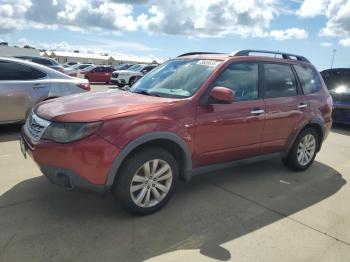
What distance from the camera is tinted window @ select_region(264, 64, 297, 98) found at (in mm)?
4918

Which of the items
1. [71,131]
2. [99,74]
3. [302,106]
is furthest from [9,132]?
[99,74]

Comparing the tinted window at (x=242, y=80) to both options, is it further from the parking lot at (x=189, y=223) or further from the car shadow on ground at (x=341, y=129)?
the car shadow on ground at (x=341, y=129)

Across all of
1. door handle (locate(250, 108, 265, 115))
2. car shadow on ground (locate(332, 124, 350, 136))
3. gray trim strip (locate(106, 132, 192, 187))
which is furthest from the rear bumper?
gray trim strip (locate(106, 132, 192, 187))

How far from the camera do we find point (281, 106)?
4977 millimetres

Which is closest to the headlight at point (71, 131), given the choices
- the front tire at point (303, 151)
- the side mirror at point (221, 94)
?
the side mirror at point (221, 94)

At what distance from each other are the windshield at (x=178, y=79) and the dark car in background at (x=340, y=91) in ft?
22.7

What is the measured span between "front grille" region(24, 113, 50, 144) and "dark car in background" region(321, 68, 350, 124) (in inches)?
343

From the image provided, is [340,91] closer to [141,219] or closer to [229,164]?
[229,164]

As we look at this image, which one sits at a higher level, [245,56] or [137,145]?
[245,56]

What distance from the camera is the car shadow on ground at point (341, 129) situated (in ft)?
32.1

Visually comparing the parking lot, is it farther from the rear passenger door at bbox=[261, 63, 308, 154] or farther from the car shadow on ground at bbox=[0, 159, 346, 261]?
the rear passenger door at bbox=[261, 63, 308, 154]

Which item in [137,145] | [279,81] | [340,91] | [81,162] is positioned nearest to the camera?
[81,162]

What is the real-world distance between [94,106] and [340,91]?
887 cm

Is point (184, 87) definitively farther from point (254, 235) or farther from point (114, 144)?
point (254, 235)
